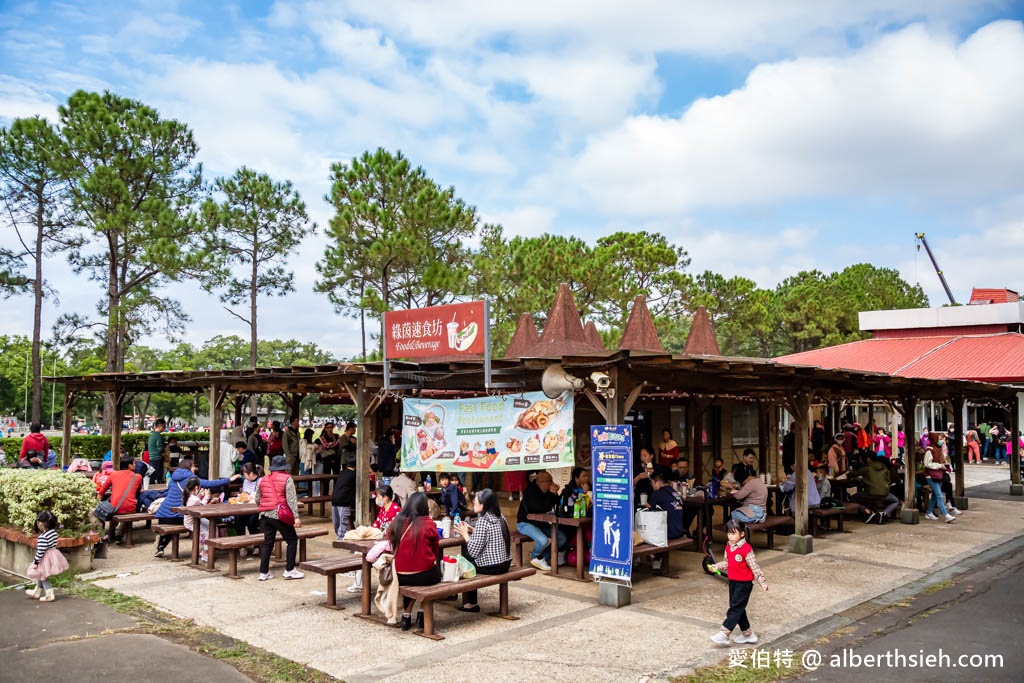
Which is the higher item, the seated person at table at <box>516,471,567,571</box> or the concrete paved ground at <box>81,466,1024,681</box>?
the seated person at table at <box>516,471,567,571</box>

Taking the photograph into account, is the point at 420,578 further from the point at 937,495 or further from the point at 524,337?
the point at 937,495

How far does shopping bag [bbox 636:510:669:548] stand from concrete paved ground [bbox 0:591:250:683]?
202 inches

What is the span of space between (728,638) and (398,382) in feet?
18.2

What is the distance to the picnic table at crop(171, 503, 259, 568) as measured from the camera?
998 centimetres

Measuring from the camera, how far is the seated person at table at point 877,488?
1472 centimetres

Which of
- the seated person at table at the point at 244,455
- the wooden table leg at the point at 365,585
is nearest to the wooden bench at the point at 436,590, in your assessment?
the wooden table leg at the point at 365,585

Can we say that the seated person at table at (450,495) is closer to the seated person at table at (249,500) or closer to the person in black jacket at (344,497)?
the person in black jacket at (344,497)

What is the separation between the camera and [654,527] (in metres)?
9.41

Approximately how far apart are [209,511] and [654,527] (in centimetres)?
587

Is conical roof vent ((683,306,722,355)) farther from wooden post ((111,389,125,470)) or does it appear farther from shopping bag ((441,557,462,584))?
wooden post ((111,389,125,470))

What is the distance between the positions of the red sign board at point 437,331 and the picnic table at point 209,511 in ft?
10.2

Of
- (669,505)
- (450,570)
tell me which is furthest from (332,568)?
(669,505)

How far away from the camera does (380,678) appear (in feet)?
19.7

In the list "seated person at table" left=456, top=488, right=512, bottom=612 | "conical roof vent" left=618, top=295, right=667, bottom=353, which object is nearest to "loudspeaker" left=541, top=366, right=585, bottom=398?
"seated person at table" left=456, top=488, right=512, bottom=612
